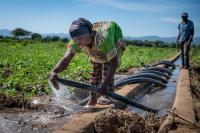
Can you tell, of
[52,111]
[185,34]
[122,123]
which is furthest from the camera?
[185,34]

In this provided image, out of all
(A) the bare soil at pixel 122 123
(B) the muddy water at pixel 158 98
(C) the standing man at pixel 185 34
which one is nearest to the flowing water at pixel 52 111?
(B) the muddy water at pixel 158 98

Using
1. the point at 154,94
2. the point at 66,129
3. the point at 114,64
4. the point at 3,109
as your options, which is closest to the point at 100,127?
the point at 66,129

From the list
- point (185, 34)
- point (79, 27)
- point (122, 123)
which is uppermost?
point (79, 27)

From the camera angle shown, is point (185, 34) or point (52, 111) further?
point (185, 34)

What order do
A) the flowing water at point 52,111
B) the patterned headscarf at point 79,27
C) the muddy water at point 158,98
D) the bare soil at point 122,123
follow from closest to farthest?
the bare soil at point 122,123
the patterned headscarf at point 79,27
the flowing water at point 52,111
the muddy water at point 158,98

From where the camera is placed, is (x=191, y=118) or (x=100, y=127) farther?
(x=191, y=118)

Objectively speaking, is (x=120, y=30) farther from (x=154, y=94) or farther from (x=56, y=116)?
(x=154, y=94)

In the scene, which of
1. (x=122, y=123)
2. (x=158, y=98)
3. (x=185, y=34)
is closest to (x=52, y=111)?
(x=122, y=123)

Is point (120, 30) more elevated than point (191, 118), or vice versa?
point (120, 30)

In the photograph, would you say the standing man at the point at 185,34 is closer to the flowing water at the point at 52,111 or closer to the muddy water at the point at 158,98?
the muddy water at the point at 158,98

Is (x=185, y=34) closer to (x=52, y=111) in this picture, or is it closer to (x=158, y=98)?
(x=158, y=98)

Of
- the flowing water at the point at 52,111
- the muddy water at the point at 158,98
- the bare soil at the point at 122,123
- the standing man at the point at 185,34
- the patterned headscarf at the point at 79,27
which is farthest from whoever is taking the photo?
the standing man at the point at 185,34

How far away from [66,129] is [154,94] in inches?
158

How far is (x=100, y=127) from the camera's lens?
3938mm
